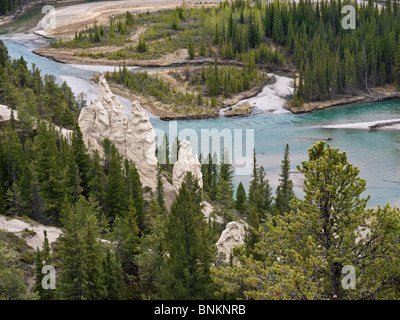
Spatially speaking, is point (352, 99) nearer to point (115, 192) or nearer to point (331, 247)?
point (115, 192)

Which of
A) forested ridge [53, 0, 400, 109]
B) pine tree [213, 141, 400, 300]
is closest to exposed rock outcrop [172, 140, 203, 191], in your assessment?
pine tree [213, 141, 400, 300]

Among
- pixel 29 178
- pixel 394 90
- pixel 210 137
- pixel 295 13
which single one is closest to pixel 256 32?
pixel 295 13

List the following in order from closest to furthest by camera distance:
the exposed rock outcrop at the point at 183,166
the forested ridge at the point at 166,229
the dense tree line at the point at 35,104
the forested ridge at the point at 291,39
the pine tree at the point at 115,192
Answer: the forested ridge at the point at 166,229 → the pine tree at the point at 115,192 → the exposed rock outcrop at the point at 183,166 → the dense tree line at the point at 35,104 → the forested ridge at the point at 291,39

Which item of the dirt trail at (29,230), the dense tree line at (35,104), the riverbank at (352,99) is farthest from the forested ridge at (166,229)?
the riverbank at (352,99)

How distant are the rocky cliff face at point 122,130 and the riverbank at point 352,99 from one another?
69.0 meters

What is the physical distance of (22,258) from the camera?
141ft

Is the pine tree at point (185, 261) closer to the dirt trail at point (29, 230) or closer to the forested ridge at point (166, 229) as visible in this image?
the forested ridge at point (166, 229)

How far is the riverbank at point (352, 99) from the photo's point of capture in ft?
441

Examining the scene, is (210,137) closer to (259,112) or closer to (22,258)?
(259,112)

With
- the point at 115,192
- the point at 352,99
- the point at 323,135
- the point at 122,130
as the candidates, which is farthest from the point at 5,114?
the point at 352,99

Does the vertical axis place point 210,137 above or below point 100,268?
below

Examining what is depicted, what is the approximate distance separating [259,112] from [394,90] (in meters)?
37.7

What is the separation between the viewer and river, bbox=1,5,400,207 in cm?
9181
